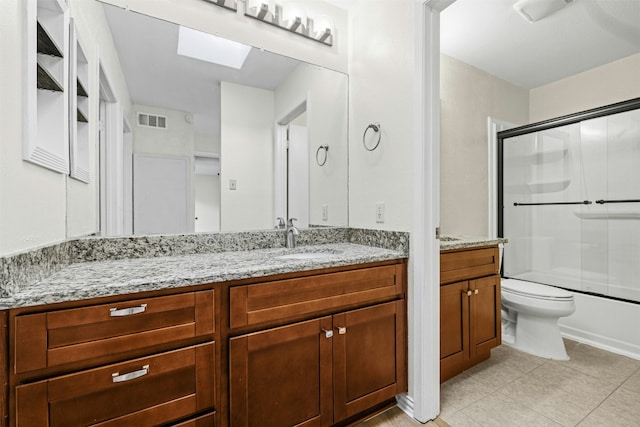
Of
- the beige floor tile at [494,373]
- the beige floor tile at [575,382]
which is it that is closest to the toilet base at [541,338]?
the beige floor tile at [575,382]

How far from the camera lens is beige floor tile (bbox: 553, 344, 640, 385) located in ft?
6.46

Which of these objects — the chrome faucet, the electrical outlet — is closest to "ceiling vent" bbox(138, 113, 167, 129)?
the chrome faucet

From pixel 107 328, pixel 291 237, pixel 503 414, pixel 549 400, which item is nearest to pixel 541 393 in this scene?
pixel 549 400

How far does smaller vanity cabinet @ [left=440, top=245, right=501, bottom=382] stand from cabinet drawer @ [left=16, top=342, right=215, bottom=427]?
1.34 metres

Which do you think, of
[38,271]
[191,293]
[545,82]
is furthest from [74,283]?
[545,82]

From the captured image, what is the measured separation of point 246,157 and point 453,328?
1614 millimetres

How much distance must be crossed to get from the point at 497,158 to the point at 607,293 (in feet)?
4.78

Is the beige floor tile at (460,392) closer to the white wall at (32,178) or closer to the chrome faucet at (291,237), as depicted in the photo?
the chrome faucet at (291,237)

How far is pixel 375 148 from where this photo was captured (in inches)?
72.6

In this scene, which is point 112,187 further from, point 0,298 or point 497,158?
point 497,158

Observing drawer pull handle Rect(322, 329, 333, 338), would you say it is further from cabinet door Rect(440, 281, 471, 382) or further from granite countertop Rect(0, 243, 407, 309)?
cabinet door Rect(440, 281, 471, 382)

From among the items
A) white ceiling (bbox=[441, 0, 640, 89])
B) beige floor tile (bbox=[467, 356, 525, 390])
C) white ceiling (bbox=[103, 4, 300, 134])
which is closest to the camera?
white ceiling (bbox=[103, 4, 300, 134])

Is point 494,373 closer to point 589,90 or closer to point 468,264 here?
point 468,264

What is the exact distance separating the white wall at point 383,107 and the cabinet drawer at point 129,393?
3.81 feet
